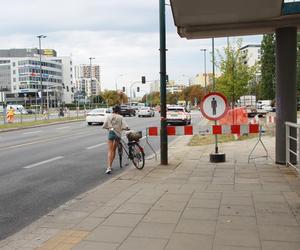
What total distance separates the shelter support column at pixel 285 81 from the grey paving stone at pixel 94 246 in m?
7.25

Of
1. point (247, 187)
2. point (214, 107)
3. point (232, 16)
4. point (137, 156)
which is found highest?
point (232, 16)

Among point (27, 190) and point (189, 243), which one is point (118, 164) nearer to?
point (27, 190)

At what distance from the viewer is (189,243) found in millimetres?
5457

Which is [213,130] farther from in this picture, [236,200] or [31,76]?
[31,76]

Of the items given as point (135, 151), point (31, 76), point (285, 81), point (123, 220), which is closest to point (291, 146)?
point (285, 81)

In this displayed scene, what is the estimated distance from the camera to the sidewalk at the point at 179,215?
557cm

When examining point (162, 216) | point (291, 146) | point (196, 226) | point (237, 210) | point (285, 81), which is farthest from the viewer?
point (285, 81)

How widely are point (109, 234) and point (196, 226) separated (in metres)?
1.11

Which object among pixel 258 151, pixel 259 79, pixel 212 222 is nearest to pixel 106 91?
pixel 259 79

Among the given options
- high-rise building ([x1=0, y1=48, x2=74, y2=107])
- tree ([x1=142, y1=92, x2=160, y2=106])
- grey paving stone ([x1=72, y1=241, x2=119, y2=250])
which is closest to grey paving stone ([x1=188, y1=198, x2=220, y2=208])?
grey paving stone ([x1=72, y1=241, x2=119, y2=250])

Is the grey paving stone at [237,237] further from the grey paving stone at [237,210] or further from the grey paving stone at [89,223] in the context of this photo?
the grey paving stone at [89,223]

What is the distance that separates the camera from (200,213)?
6.92 m

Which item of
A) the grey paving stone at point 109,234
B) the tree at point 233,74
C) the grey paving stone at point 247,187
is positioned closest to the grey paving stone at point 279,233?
the grey paving stone at point 109,234

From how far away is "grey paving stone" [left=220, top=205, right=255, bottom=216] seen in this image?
6.89m
